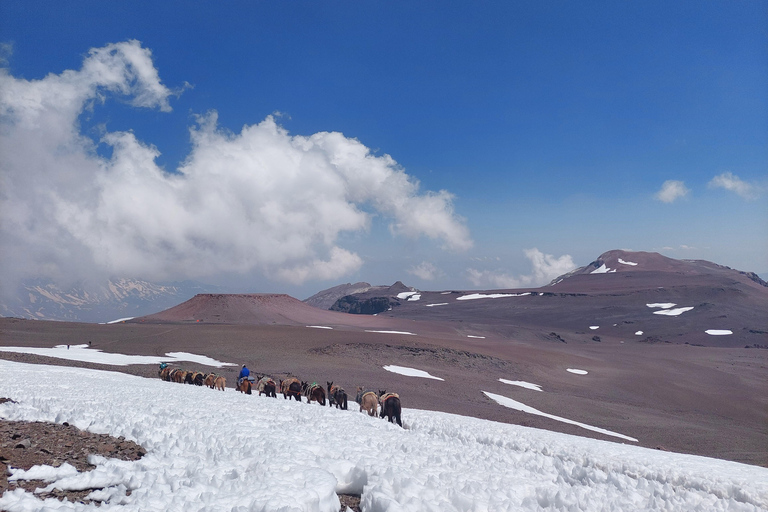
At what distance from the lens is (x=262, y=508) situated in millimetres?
5387

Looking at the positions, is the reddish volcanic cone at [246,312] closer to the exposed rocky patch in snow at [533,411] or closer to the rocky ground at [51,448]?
the exposed rocky patch in snow at [533,411]

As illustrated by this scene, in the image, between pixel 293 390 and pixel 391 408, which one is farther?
pixel 293 390

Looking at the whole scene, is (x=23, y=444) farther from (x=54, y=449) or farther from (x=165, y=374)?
(x=165, y=374)

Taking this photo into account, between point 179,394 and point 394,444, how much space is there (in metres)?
9.88

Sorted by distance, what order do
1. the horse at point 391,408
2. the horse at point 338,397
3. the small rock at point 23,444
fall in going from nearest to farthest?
the small rock at point 23,444, the horse at point 391,408, the horse at point 338,397

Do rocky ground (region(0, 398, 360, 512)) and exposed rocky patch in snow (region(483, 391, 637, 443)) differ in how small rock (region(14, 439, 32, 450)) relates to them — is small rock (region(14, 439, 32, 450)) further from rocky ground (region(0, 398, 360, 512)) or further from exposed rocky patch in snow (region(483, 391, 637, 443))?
exposed rocky patch in snow (region(483, 391, 637, 443))

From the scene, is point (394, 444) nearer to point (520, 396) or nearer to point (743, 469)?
point (743, 469)

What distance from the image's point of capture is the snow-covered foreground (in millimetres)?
5922

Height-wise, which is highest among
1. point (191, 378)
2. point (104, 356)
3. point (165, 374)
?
point (104, 356)

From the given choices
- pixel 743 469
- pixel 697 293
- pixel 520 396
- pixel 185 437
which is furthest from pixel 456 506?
pixel 697 293

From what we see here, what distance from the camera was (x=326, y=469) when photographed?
725 cm

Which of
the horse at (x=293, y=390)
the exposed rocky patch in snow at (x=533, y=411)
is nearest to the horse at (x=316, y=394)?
the horse at (x=293, y=390)

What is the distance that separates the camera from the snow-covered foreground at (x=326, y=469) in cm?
592

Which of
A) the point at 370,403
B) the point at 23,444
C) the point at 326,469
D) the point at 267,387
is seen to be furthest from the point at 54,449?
the point at 267,387
